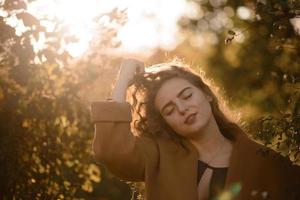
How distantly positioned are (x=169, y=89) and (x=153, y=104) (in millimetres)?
174

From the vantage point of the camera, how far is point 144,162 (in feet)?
15.4

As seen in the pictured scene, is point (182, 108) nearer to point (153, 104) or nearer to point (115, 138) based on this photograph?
point (153, 104)

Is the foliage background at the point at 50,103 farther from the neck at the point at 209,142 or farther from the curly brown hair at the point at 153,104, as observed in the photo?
the neck at the point at 209,142

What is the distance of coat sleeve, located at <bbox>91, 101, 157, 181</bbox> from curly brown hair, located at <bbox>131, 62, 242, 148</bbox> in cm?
23

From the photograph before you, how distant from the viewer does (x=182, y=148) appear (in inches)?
187

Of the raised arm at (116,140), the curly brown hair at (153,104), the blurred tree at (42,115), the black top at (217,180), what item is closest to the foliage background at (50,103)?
the blurred tree at (42,115)

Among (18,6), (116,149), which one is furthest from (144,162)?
(18,6)

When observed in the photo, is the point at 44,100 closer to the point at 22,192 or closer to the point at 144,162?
the point at 22,192

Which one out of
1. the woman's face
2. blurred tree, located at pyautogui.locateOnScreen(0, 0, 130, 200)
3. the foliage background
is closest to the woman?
the woman's face

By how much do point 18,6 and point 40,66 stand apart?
0.76 m

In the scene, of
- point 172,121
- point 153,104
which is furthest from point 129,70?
point 172,121

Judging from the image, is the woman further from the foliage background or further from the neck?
the foliage background

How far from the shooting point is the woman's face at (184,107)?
4590 millimetres

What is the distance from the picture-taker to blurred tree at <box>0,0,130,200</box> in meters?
6.38
